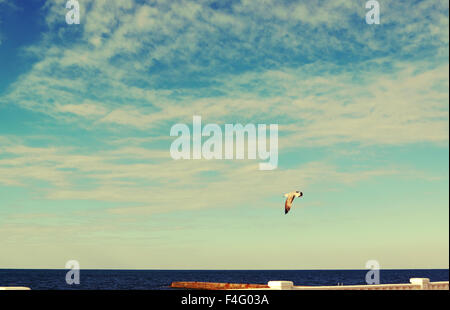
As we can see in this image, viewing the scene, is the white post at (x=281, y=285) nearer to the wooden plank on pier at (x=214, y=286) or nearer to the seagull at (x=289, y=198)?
the seagull at (x=289, y=198)

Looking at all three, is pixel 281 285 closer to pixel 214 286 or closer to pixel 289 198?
pixel 289 198

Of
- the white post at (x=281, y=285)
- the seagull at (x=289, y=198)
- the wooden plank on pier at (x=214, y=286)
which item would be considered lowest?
the wooden plank on pier at (x=214, y=286)

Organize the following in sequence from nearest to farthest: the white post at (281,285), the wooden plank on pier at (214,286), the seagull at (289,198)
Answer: the seagull at (289,198) < the white post at (281,285) < the wooden plank on pier at (214,286)

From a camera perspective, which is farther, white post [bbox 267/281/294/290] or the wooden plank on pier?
the wooden plank on pier

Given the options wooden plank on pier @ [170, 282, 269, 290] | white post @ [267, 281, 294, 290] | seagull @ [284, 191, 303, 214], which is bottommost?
wooden plank on pier @ [170, 282, 269, 290]

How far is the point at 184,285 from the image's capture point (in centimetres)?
9706

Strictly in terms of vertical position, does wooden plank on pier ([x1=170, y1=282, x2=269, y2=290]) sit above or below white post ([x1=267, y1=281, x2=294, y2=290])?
below

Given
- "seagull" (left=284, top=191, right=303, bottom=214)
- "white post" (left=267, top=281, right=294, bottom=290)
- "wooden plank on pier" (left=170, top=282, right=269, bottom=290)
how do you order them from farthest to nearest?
"wooden plank on pier" (left=170, top=282, right=269, bottom=290), "white post" (left=267, top=281, right=294, bottom=290), "seagull" (left=284, top=191, right=303, bottom=214)

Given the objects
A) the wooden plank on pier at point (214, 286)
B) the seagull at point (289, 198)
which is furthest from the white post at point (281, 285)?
the wooden plank on pier at point (214, 286)

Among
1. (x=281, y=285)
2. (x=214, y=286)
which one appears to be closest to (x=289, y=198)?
(x=281, y=285)

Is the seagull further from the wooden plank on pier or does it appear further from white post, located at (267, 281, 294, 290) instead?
the wooden plank on pier

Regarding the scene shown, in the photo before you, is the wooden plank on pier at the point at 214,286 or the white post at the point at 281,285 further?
the wooden plank on pier at the point at 214,286

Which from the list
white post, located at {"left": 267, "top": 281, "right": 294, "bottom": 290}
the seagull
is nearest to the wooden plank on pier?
white post, located at {"left": 267, "top": 281, "right": 294, "bottom": 290}
